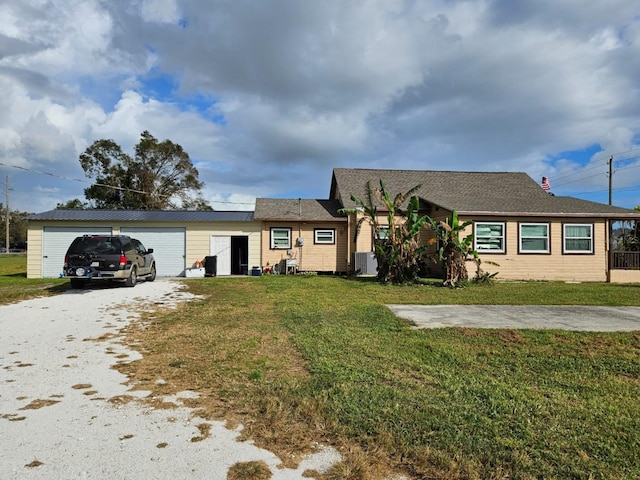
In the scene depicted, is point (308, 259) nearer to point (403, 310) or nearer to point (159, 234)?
point (159, 234)

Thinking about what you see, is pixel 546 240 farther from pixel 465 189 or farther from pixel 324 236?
pixel 324 236

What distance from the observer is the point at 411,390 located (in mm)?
4195

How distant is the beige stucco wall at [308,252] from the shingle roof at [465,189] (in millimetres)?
2439

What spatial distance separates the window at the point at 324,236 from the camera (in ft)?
66.1

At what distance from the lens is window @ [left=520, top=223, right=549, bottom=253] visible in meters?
17.2

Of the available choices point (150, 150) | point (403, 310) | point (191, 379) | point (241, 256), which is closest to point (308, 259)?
point (241, 256)

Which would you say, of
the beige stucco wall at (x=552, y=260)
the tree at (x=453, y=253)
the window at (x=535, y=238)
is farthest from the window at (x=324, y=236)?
the window at (x=535, y=238)

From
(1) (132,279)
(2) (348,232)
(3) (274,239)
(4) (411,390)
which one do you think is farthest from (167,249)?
(4) (411,390)

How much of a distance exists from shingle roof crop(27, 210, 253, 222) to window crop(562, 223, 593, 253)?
46.4ft

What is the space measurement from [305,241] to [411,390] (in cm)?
1601

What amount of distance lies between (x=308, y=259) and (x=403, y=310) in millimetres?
11050

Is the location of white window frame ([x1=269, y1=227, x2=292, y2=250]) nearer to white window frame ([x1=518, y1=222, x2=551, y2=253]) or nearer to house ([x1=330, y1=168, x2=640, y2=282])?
house ([x1=330, y1=168, x2=640, y2=282])

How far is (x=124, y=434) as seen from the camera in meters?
3.27

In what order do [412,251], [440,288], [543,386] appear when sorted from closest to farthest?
[543,386]
[440,288]
[412,251]
